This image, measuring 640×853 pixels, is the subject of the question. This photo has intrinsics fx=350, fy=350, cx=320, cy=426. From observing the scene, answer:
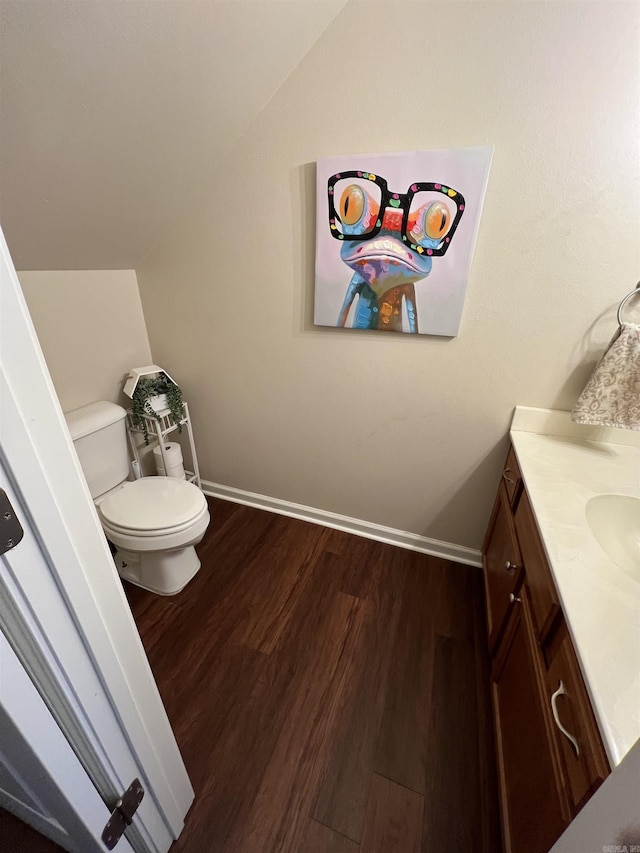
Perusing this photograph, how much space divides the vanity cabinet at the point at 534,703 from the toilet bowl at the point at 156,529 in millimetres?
1169

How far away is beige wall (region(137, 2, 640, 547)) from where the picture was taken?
1.02m

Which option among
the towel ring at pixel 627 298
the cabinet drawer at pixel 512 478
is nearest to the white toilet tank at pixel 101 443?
the cabinet drawer at pixel 512 478

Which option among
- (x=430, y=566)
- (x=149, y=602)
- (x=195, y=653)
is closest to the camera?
(x=195, y=653)

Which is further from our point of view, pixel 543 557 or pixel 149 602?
pixel 149 602

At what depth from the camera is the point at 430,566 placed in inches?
69.2

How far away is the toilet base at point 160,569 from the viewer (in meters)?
1.54

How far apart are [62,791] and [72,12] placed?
151 cm

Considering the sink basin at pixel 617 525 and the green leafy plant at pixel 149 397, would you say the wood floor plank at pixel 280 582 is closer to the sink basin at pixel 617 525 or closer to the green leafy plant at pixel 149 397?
the green leafy plant at pixel 149 397

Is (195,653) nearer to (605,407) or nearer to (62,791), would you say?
(62,791)

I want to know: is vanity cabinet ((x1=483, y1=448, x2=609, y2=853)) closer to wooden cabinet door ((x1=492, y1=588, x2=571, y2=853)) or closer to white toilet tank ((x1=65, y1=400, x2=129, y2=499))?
wooden cabinet door ((x1=492, y1=588, x2=571, y2=853))

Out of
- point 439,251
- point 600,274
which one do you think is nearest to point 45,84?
point 439,251

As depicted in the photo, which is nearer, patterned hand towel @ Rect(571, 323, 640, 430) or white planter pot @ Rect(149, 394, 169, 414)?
patterned hand towel @ Rect(571, 323, 640, 430)

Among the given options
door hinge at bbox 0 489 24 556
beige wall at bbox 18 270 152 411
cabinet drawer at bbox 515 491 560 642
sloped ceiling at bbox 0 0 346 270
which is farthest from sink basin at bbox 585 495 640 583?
beige wall at bbox 18 270 152 411

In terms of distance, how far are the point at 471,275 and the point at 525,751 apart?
1383 millimetres
